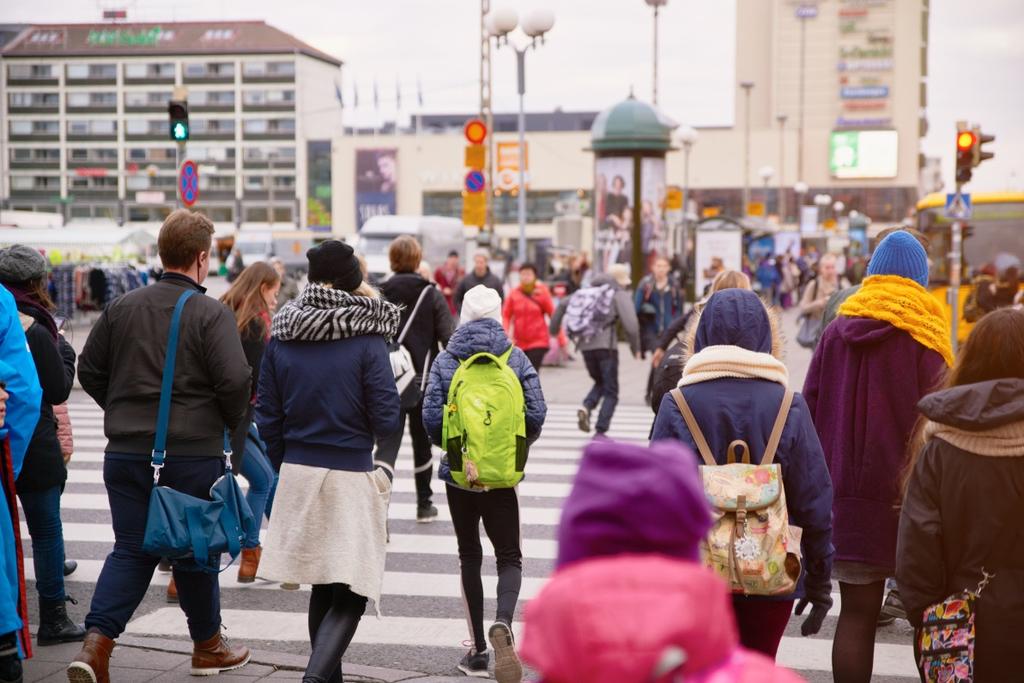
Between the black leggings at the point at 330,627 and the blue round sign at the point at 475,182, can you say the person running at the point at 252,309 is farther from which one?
the blue round sign at the point at 475,182

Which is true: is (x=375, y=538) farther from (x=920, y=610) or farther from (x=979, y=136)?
(x=979, y=136)

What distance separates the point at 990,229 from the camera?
80.8 ft

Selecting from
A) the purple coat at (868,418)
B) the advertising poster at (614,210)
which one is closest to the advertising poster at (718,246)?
the advertising poster at (614,210)

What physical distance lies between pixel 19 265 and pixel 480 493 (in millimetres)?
2394

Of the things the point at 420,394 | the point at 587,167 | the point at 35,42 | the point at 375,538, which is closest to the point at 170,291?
the point at 375,538

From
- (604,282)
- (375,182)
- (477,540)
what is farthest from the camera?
(375,182)

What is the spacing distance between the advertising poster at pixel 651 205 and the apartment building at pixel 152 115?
9244 cm

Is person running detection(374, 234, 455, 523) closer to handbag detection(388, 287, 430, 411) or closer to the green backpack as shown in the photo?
handbag detection(388, 287, 430, 411)

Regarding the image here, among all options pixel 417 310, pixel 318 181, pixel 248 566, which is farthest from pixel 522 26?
pixel 318 181

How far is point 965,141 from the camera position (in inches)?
657

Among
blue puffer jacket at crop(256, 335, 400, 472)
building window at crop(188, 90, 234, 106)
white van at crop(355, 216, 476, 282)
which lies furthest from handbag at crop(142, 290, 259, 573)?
building window at crop(188, 90, 234, 106)

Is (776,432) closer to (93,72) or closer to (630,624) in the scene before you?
(630,624)

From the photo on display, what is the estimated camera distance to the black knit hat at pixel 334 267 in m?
5.16

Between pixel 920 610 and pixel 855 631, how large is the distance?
86 cm
